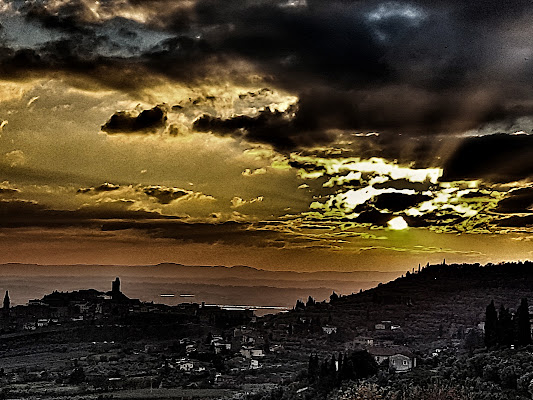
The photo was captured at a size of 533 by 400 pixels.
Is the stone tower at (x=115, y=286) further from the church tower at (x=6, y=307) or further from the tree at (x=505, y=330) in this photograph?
the tree at (x=505, y=330)

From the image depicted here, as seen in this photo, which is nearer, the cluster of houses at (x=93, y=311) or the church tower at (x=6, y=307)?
the cluster of houses at (x=93, y=311)

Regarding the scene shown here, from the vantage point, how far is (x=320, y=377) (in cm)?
4119

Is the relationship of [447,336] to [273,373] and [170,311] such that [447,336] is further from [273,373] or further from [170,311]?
[170,311]

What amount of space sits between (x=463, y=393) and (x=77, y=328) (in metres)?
66.5

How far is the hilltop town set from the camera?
46938mm

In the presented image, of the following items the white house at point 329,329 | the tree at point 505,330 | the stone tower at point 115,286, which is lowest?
the white house at point 329,329

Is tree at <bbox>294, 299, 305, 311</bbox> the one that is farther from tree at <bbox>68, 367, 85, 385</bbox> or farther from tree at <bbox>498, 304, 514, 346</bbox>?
tree at <bbox>498, 304, 514, 346</bbox>

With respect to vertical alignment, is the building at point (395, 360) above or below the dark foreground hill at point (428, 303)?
below

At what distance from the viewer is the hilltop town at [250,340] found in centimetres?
4694

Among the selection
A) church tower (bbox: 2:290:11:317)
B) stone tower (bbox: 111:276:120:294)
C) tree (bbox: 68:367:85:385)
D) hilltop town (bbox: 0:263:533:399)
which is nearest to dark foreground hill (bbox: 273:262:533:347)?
hilltop town (bbox: 0:263:533:399)

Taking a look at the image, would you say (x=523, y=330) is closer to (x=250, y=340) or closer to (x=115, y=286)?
(x=250, y=340)

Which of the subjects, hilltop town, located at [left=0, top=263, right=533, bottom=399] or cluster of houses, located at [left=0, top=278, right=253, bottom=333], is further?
cluster of houses, located at [left=0, top=278, right=253, bottom=333]

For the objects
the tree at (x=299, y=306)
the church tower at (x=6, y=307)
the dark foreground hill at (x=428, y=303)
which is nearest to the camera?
the dark foreground hill at (x=428, y=303)

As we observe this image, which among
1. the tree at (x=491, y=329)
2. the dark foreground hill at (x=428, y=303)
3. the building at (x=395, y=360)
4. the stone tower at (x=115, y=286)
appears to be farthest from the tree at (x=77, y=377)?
the stone tower at (x=115, y=286)
